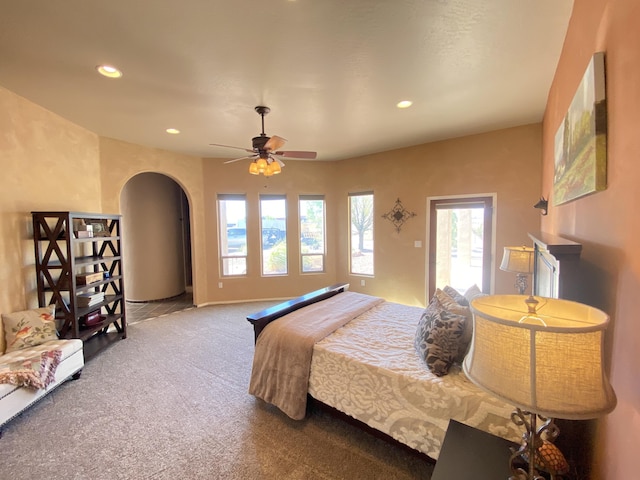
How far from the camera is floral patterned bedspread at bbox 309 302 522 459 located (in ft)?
5.09

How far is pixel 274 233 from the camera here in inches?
221

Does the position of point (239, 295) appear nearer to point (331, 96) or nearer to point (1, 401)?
point (1, 401)

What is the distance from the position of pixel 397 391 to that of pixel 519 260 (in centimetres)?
174

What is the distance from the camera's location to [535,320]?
0.99 m

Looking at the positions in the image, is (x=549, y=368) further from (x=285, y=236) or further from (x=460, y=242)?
(x=285, y=236)

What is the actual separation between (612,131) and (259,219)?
5.01m

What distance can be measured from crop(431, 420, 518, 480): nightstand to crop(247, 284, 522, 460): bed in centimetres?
21

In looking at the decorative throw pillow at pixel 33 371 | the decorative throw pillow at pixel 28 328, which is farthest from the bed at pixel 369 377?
the decorative throw pillow at pixel 28 328

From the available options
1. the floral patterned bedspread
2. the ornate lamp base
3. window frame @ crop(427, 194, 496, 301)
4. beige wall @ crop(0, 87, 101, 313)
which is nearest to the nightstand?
the ornate lamp base

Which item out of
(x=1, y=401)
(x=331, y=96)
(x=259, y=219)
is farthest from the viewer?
(x=259, y=219)

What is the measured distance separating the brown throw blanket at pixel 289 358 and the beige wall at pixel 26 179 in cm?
258

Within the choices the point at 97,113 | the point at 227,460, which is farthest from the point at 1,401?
the point at 97,113

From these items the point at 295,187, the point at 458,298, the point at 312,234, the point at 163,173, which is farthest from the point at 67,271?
the point at 458,298

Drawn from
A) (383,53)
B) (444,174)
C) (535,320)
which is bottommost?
(535,320)
